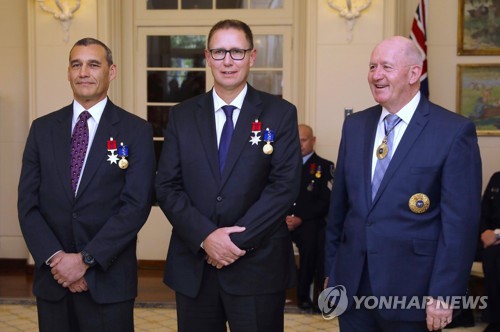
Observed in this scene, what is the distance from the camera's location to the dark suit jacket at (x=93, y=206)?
303cm

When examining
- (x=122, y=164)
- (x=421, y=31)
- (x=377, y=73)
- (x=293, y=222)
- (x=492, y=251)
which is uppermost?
(x=421, y=31)

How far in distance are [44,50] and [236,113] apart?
12.8ft

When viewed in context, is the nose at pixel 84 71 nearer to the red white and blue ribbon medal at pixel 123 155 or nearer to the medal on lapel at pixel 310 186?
the red white and blue ribbon medal at pixel 123 155

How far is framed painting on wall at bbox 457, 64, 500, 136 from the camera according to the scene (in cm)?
648

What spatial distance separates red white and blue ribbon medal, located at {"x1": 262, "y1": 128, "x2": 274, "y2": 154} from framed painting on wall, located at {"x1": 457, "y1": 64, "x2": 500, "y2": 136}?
12.7ft

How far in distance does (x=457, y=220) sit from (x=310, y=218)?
3061mm

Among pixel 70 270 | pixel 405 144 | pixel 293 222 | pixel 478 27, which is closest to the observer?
pixel 405 144

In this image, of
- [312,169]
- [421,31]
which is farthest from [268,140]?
[421,31]

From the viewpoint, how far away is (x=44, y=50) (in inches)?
257

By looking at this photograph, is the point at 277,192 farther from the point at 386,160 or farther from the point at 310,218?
the point at 310,218

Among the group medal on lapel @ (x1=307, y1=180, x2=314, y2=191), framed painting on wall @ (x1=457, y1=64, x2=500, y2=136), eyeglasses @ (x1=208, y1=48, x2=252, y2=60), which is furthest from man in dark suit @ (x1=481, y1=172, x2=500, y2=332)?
eyeglasses @ (x1=208, y1=48, x2=252, y2=60)

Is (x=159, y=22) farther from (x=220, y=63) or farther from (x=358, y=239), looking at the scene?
(x=358, y=239)

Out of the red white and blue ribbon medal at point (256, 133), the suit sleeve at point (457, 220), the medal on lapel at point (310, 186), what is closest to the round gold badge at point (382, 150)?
the suit sleeve at point (457, 220)

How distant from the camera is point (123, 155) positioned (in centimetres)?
312
